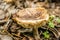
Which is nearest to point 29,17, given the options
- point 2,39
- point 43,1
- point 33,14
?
point 33,14

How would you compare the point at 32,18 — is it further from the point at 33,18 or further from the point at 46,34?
the point at 46,34

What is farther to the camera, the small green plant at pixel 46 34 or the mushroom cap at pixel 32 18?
the small green plant at pixel 46 34

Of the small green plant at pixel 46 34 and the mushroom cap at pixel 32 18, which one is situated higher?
the mushroom cap at pixel 32 18

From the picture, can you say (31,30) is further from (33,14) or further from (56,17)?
(56,17)

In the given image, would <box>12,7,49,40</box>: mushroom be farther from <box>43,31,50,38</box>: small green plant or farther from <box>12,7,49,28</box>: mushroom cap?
<box>43,31,50,38</box>: small green plant

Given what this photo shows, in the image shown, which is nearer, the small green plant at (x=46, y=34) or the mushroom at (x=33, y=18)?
the mushroom at (x=33, y=18)

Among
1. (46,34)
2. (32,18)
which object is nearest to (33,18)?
(32,18)

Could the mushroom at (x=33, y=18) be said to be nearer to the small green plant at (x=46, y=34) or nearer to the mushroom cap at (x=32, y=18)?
the mushroom cap at (x=32, y=18)

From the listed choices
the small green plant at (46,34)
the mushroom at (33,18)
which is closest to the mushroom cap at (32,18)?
the mushroom at (33,18)
